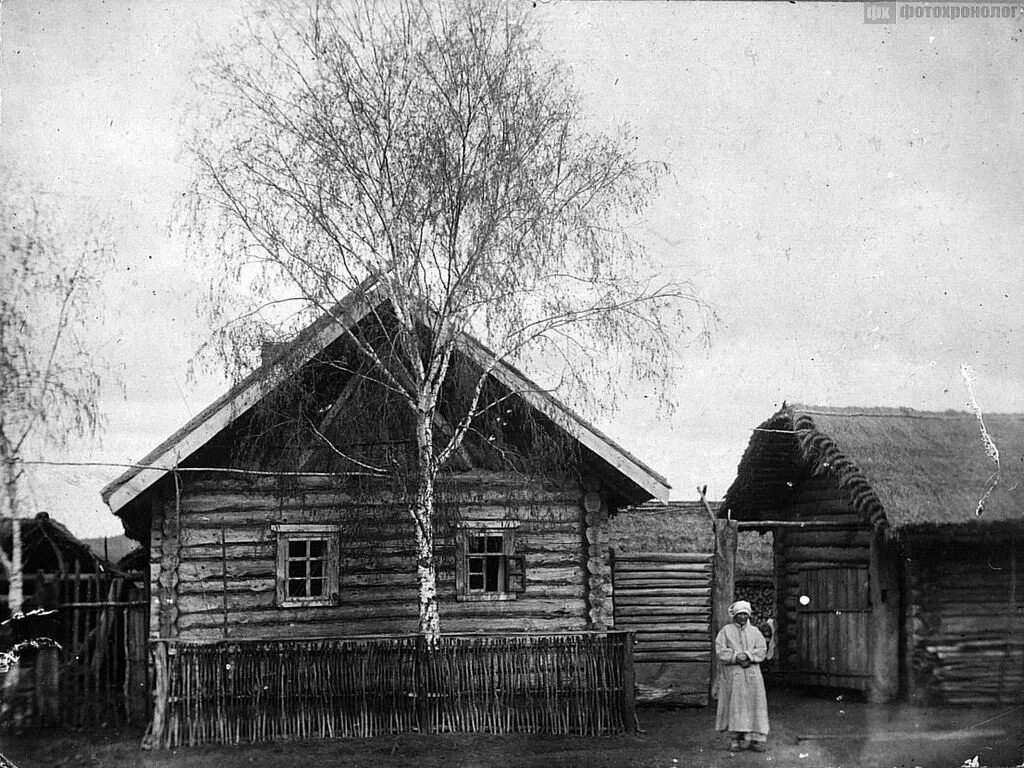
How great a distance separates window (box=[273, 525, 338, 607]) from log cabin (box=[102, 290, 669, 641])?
1.1 inches

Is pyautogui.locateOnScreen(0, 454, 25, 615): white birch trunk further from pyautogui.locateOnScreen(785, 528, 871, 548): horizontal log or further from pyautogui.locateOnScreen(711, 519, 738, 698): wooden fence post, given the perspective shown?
pyautogui.locateOnScreen(785, 528, 871, 548): horizontal log

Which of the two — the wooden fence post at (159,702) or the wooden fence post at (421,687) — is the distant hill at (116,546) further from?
the wooden fence post at (421,687)

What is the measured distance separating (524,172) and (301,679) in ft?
22.2

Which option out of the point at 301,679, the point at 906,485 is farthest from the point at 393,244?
the point at 906,485

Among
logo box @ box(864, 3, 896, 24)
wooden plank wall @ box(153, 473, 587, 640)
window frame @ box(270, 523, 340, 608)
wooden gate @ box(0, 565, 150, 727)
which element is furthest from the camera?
wooden gate @ box(0, 565, 150, 727)

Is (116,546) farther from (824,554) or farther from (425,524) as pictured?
(425,524)

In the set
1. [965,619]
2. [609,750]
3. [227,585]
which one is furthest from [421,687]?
[965,619]

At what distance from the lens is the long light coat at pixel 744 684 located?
525 inches

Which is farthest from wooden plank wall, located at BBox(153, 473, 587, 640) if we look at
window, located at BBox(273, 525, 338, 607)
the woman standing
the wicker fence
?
the woman standing

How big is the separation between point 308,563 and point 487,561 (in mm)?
Result: 2629

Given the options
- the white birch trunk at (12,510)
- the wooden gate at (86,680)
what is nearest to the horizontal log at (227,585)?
the wooden gate at (86,680)

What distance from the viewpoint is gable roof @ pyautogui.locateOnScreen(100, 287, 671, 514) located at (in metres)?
13.9

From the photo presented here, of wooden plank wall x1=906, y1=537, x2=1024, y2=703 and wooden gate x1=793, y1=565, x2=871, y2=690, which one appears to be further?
wooden gate x1=793, y1=565, x2=871, y2=690

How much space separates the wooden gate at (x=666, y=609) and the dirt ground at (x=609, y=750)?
3.12m
